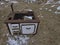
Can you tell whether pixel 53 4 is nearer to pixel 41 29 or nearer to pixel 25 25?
pixel 41 29

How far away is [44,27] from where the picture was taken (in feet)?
10.7

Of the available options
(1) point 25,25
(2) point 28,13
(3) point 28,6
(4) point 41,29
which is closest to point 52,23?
(4) point 41,29

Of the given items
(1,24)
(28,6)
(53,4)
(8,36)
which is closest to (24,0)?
(28,6)

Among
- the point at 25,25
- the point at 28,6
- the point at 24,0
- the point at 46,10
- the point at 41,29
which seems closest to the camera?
the point at 25,25

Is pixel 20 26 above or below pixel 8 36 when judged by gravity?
above

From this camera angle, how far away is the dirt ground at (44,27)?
2.81 m

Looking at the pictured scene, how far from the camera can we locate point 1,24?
339 cm

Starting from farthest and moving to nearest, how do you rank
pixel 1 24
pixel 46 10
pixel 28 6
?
pixel 28 6 → pixel 46 10 → pixel 1 24

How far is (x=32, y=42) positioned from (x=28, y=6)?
6.10 feet

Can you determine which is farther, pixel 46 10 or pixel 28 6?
pixel 28 6

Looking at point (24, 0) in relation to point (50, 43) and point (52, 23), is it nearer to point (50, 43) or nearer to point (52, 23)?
point (52, 23)

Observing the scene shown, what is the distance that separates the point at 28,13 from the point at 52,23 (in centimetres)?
70

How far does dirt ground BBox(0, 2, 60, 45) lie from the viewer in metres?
2.81

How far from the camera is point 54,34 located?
9.82 ft
